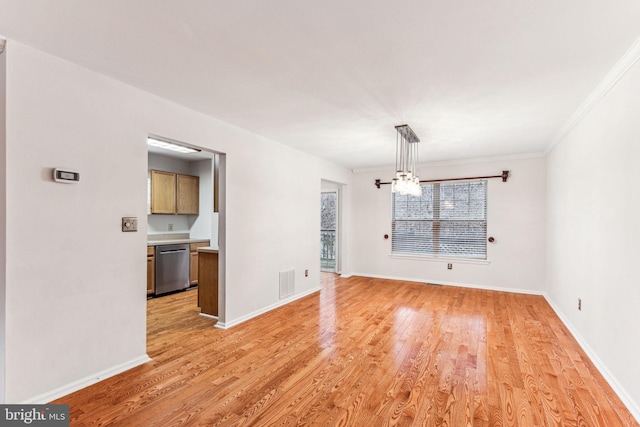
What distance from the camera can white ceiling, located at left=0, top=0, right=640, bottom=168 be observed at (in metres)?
1.69

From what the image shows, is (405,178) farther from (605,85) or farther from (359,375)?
(359,375)

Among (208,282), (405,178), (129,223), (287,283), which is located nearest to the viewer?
(129,223)

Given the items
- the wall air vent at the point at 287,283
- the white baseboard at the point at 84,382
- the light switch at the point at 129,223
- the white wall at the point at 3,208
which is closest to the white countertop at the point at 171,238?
the wall air vent at the point at 287,283

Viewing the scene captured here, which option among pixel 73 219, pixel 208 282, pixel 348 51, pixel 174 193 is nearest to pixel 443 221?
pixel 208 282

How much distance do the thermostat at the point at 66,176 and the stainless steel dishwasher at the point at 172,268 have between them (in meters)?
3.02

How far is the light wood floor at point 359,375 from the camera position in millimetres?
2033

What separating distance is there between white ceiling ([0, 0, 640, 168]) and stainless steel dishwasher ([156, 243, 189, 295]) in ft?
9.79

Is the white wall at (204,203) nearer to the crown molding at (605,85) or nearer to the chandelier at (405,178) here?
the chandelier at (405,178)

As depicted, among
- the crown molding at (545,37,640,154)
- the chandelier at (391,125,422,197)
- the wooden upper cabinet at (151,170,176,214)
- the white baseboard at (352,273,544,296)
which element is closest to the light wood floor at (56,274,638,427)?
the white baseboard at (352,273,544,296)

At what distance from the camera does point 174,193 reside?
589 centimetres

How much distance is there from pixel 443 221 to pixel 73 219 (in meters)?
5.72

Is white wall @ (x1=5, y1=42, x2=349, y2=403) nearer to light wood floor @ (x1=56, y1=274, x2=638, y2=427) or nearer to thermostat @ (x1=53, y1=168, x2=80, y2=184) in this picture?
thermostat @ (x1=53, y1=168, x2=80, y2=184)

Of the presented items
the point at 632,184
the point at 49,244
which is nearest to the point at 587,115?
the point at 632,184

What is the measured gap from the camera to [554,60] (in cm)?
220
